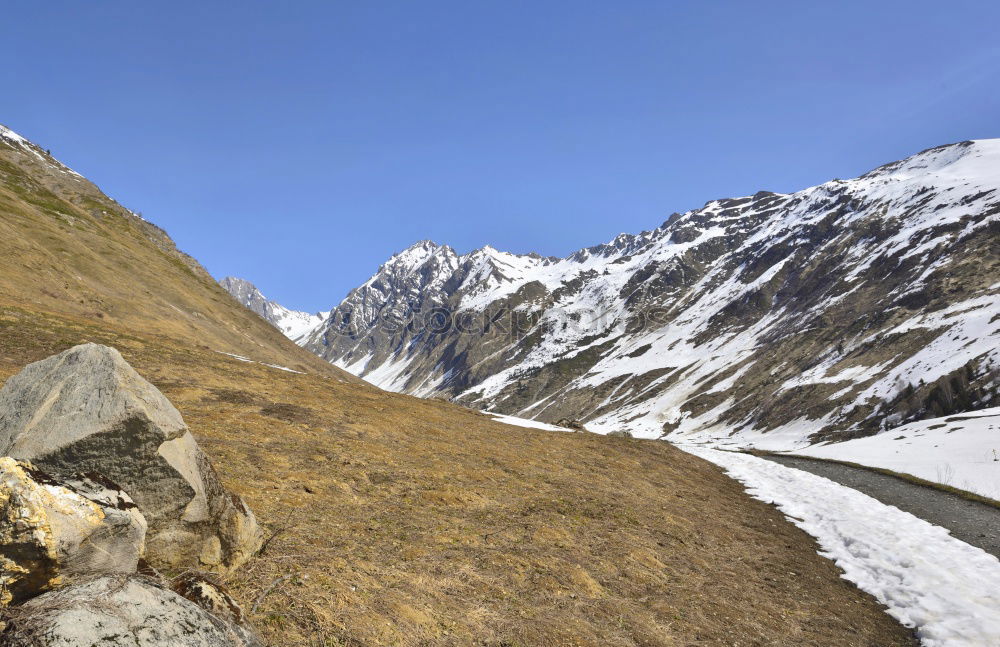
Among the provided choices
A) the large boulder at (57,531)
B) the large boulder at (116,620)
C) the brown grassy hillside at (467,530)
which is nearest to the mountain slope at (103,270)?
the brown grassy hillside at (467,530)

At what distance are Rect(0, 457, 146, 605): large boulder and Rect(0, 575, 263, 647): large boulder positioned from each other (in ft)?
0.98

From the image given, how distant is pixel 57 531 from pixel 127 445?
1834mm

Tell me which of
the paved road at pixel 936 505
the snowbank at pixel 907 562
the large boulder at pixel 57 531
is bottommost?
the paved road at pixel 936 505

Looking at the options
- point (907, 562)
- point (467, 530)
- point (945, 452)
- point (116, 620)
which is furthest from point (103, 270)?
point (945, 452)

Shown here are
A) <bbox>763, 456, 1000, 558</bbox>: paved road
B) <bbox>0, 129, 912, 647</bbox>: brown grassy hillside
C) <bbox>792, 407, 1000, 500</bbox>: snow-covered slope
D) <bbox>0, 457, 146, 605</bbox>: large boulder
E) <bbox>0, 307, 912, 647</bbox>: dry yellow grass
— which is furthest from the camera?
<bbox>792, 407, 1000, 500</bbox>: snow-covered slope

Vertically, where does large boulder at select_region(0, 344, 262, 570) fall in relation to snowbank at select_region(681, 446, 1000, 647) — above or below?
above

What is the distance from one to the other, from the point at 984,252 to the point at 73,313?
169 m

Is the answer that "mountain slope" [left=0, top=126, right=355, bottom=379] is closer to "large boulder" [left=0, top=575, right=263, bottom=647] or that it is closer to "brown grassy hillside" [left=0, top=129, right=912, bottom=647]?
"brown grassy hillside" [left=0, top=129, right=912, bottom=647]

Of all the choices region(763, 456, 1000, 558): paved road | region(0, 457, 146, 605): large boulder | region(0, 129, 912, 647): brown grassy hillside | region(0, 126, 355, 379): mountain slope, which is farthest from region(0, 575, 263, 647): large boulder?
region(0, 126, 355, 379): mountain slope

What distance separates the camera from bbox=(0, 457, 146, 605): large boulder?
4.75 m

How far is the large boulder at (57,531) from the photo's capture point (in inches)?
187

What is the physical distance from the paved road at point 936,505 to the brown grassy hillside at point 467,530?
6.32 m

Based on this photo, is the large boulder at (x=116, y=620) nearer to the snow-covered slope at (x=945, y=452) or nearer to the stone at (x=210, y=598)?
the stone at (x=210, y=598)

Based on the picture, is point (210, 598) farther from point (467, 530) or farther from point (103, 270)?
point (103, 270)
